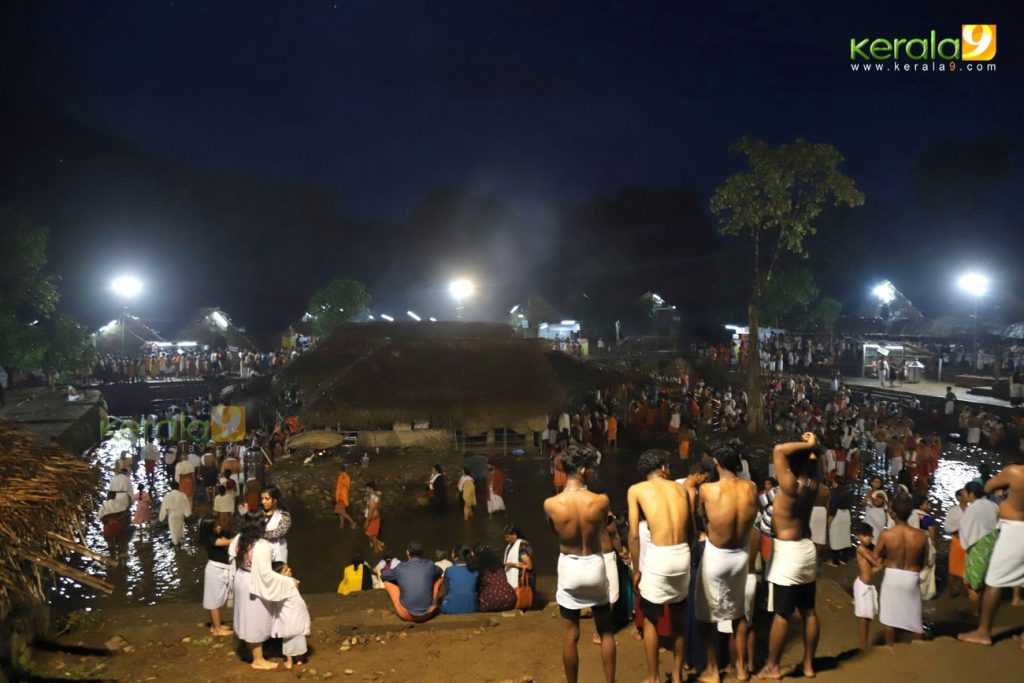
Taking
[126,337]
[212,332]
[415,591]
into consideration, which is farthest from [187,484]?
[212,332]

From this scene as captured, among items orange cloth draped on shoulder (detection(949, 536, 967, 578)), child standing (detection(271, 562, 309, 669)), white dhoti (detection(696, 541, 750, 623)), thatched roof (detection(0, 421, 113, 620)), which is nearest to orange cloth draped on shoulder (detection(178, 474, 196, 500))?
thatched roof (detection(0, 421, 113, 620))

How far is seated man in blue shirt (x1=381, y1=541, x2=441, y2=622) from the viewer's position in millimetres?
7008

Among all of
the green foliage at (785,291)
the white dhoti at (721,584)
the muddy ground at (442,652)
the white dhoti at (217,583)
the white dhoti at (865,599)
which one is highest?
the green foliage at (785,291)

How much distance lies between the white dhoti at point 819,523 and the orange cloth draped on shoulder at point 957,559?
1877 millimetres

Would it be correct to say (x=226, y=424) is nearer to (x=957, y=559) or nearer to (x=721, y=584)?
(x=721, y=584)

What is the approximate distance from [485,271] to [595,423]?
1883 inches

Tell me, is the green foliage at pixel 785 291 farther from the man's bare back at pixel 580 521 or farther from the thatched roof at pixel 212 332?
the thatched roof at pixel 212 332

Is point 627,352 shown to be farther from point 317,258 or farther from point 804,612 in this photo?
point 317,258

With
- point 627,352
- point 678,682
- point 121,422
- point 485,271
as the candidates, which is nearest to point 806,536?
point 678,682

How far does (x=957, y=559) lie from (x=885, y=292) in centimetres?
4236

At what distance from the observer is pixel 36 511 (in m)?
5.41

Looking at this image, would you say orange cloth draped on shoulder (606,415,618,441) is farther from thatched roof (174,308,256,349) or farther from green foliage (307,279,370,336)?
thatched roof (174,308,256,349)

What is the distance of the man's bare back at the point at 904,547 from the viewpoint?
5512mm

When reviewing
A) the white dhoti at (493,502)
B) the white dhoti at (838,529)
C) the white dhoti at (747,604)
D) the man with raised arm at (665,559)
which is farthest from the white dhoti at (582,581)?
the white dhoti at (493,502)
